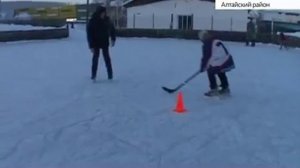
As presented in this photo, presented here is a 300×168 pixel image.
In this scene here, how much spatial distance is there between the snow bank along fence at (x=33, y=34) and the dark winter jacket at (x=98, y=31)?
48.3ft

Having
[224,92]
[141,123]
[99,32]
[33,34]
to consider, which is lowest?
[141,123]

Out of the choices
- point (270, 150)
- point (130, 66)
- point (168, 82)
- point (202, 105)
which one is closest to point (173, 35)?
point (130, 66)

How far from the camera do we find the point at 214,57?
931cm

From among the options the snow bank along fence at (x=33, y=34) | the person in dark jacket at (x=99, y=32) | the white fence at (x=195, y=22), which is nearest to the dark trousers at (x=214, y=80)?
the person in dark jacket at (x=99, y=32)

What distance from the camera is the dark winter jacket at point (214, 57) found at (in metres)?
9.23

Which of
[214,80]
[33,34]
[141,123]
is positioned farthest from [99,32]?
[33,34]

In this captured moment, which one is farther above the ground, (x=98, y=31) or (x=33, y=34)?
(x=98, y=31)

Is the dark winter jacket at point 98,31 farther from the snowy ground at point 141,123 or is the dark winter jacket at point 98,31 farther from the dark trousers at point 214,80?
the dark trousers at point 214,80

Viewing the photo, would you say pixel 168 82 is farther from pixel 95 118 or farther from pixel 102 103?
pixel 95 118

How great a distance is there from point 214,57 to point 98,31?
9.02 ft

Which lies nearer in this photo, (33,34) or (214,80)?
(214,80)

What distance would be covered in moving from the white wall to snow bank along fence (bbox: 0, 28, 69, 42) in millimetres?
14871

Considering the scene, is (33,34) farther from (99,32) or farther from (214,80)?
(214,80)

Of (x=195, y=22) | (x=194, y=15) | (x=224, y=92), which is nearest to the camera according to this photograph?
(x=224, y=92)
